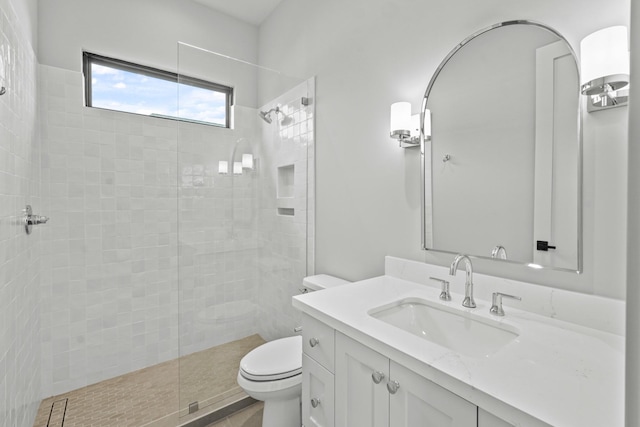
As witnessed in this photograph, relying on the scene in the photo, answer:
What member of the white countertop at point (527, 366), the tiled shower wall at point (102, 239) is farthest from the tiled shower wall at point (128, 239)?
the white countertop at point (527, 366)

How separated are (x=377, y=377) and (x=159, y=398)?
1818mm

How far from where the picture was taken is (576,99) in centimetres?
105

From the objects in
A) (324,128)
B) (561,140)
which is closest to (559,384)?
(561,140)

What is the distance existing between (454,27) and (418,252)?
40.8 inches

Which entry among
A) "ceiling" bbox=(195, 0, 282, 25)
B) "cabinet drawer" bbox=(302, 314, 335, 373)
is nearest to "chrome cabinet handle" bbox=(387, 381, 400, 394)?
"cabinet drawer" bbox=(302, 314, 335, 373)

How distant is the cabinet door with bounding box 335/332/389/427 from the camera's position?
37.2 inches

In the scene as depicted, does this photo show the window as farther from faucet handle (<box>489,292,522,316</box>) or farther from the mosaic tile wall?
faucet handle (<box>489,292,522,316</box>)

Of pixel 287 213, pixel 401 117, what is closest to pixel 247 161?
pixel 287 213

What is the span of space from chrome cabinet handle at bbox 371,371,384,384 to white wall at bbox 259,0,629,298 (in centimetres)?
67

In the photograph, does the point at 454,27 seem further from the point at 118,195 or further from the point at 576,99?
the point at 118,195

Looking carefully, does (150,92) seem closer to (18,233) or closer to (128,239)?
(128,239)

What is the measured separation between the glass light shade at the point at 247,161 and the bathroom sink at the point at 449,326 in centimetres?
126

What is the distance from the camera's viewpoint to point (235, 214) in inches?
80.2

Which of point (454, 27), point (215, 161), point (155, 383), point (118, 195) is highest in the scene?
point (454, 27)
